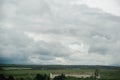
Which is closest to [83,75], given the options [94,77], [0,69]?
[94,77]

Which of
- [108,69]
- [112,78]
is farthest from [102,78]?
[108,69]

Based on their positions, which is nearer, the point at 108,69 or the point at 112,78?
the point at 112,78

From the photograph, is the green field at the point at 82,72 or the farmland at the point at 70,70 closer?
the green field at the point at 82,72

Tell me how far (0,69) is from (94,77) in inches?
1381

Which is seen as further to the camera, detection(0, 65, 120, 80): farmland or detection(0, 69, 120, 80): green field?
detection(0, 65, 120, 80): farmland

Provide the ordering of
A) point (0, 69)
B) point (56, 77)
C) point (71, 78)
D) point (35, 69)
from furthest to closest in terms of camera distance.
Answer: point (35, 69) < point (71, 78) < point (56, 77) < point (0, 69)

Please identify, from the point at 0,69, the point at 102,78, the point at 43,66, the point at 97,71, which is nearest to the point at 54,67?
the point at 43,66

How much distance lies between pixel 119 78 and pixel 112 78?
3.76 m

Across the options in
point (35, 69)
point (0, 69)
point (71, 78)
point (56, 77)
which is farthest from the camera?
point (35, 69)

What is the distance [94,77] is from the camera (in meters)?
118

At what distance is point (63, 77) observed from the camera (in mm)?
113812

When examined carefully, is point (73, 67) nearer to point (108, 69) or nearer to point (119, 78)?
point (108, 69)

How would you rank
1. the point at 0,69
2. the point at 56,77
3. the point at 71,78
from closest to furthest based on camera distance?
the point at 0,69, the point at 56,77, the point at 71,78

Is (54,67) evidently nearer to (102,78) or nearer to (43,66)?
(43,66)
